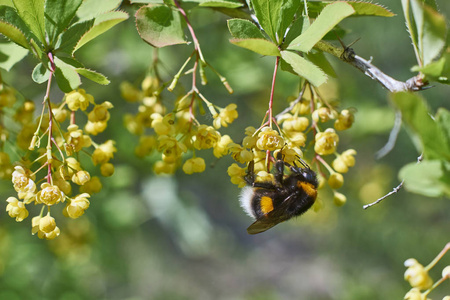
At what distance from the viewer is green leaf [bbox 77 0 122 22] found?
113 centimetres

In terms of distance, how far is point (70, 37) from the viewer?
44.6 inches

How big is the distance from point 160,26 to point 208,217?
3.62 metres

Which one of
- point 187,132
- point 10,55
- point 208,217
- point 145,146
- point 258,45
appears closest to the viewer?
point 258,45

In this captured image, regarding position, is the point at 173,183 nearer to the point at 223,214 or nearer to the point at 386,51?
the point at 386,51

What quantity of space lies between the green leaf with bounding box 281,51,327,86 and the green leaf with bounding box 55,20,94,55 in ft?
1.55

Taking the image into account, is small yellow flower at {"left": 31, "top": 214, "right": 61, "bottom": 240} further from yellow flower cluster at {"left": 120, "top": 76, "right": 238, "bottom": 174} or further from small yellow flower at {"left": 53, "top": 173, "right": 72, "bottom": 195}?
yellow flower cluster at {"left": 120, "top": 76, "right": 238, "bottom": 174}

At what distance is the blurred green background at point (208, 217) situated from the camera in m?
2.67

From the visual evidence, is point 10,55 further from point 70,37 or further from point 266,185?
point 266,185

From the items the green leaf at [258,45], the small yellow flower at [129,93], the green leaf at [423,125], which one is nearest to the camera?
the green leaf at [423,125]

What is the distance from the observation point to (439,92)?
4.39m

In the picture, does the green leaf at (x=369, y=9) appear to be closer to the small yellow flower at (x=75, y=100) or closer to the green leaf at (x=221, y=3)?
the green leaf at (x=221, y=3)

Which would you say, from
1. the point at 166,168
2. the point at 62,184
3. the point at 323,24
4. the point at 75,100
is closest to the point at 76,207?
the point at 62,184

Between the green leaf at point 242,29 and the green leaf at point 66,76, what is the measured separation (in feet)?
1.16

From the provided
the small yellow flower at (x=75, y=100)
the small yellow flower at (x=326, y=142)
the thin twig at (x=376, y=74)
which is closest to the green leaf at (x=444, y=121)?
the thin twig at (x=376, y=74)
